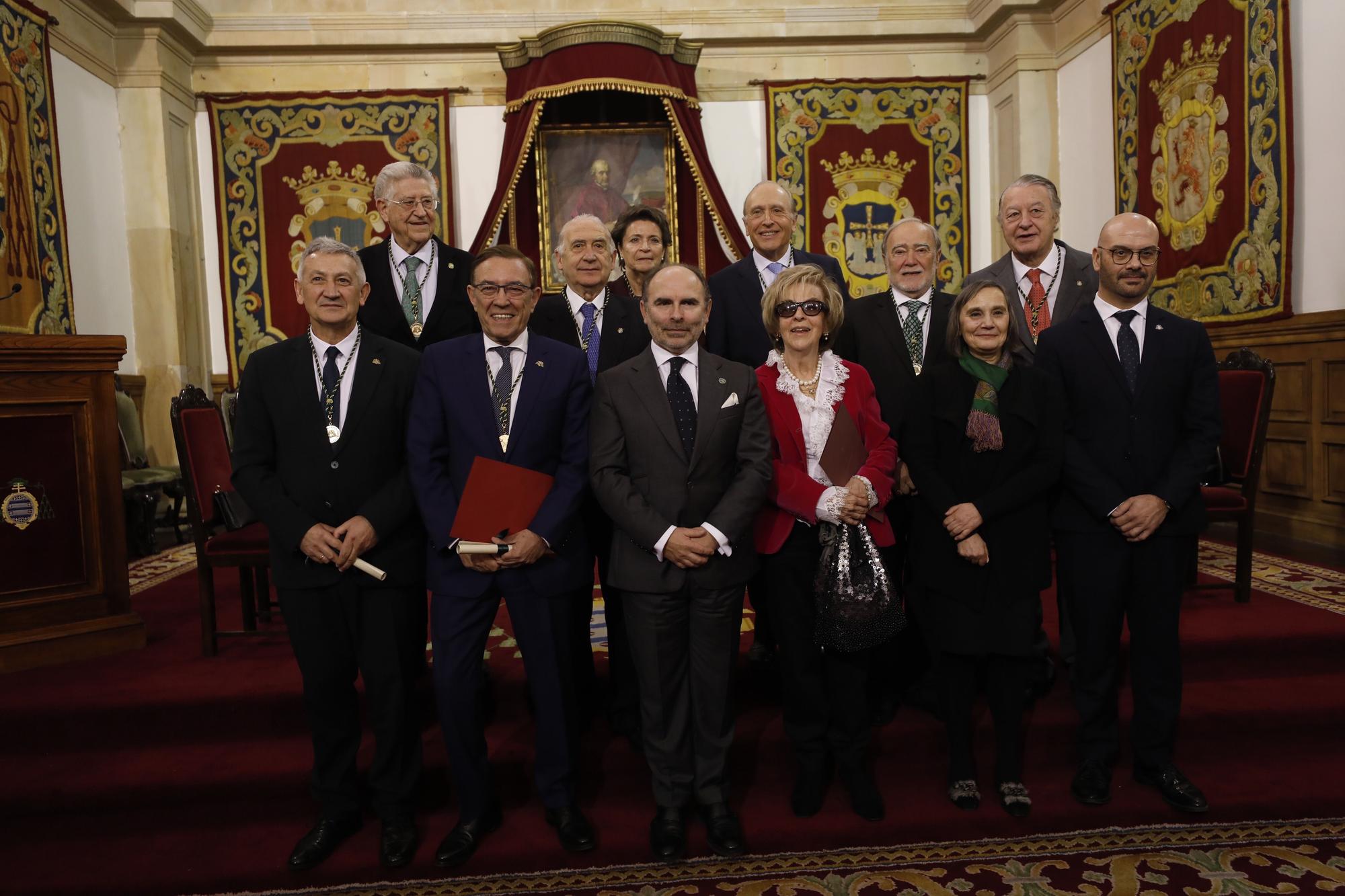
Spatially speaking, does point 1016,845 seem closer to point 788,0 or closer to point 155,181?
point 788,0

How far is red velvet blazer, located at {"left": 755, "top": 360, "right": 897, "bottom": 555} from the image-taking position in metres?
2.42

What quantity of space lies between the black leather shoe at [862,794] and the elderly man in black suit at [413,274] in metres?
1.87

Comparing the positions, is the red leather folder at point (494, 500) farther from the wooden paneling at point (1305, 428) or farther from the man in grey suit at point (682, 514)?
the wooden paneling at point (1305, 428)

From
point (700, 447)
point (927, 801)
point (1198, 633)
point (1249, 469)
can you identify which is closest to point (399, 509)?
point (700, 447)

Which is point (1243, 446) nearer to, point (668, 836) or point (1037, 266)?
point (1037, 266)

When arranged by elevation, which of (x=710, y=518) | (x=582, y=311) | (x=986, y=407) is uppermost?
(x=582, y=311)

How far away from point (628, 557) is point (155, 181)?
6.35m

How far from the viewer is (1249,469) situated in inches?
153

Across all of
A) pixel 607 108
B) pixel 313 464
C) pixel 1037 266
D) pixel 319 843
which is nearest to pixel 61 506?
pixel 313 464

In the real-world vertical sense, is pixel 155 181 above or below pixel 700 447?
above

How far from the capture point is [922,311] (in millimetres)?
2916

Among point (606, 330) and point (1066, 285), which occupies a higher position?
point (1066, 285)

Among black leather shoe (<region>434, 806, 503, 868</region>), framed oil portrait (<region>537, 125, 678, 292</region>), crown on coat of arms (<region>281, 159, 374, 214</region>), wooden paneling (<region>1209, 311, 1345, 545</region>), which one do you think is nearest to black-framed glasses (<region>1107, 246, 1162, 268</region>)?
black leather shoe (<region>434, 806, 503, 868</region>)

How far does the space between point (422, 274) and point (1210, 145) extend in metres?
4.68
